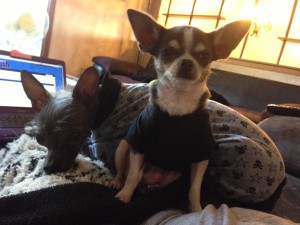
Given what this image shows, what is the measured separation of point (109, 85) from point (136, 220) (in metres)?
0.64

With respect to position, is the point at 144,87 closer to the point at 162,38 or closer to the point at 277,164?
the point at 162,38

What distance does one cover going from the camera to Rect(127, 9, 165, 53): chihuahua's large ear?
1282mm

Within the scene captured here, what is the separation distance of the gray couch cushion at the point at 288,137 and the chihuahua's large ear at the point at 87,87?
127 cm

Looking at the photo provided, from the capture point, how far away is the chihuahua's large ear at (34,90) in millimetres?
1181

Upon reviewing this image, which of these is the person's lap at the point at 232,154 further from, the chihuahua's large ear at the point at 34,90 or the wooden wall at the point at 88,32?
the wooden wall at the point at 88,32

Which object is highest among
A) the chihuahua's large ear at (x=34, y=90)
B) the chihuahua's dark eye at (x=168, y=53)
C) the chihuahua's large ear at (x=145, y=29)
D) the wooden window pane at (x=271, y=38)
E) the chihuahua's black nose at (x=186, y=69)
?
the wooden window pane at (x=271, y=38)

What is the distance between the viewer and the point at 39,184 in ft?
3.21

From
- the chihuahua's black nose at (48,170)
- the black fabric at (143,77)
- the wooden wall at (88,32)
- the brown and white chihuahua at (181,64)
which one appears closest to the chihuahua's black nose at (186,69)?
the brown and white chihuahua at (181,64)

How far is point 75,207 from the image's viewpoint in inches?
32.9

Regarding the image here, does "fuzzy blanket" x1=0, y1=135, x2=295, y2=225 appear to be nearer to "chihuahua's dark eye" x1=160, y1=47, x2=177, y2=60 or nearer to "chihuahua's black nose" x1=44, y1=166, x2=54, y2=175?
"chihuahua's black nose" x1=44, y1=166, x2=54, y2=175

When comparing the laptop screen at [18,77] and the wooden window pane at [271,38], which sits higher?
the wooden window pane at [271,38]

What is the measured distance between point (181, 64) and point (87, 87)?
1.23 feet

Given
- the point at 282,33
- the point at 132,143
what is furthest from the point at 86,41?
the point at 132,143

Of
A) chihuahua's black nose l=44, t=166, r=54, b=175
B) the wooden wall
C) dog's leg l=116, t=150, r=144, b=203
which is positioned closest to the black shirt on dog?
dog's leg l=116, t=150, r=144, b=203
